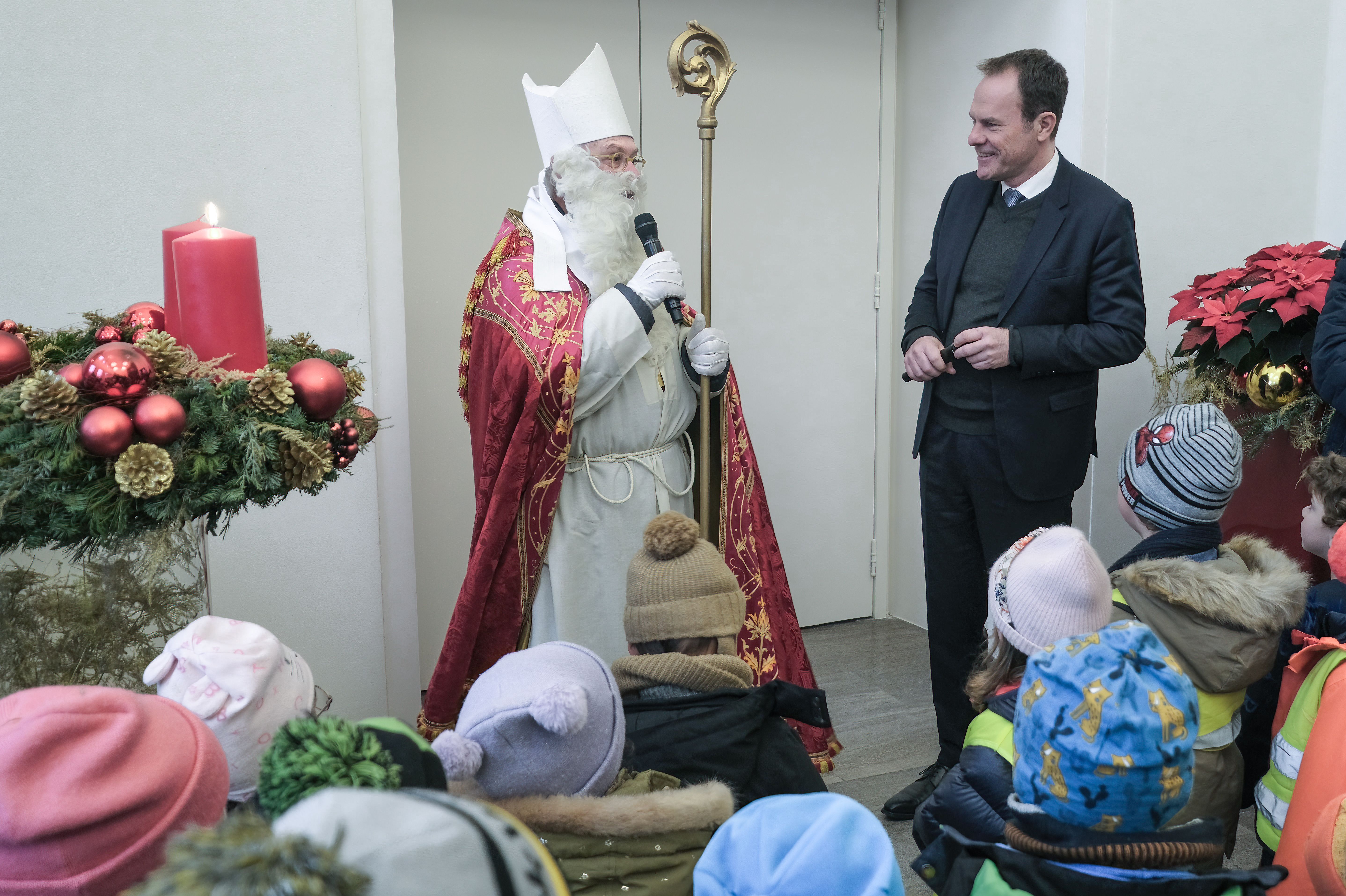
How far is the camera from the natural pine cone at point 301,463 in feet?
4.34

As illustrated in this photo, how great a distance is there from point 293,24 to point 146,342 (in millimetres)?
1671

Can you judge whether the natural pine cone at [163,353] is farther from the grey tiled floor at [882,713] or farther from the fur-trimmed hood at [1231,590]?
the grey tiled floor at [882,713]

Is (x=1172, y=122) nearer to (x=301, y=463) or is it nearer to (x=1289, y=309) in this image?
(x=1289, y=309)

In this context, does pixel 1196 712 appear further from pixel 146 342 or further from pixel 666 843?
pixel 146 342

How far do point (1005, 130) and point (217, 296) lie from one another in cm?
190

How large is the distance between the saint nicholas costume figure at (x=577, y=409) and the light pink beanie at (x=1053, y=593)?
37.4 inches

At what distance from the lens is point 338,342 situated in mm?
2783

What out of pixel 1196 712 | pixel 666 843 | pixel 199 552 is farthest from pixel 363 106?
pixel 1196 712

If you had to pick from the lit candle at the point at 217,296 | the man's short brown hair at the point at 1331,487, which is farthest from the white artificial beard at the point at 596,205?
the man's short brown hair at the point at 1331,487

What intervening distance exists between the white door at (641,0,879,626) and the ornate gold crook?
37.3 inches

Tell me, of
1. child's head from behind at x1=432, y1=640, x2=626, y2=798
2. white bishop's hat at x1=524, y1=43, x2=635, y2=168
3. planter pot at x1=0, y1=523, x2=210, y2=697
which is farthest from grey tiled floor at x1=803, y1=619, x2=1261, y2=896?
white bishop's hat at x1=524, y1=43, x2=635, y2=168

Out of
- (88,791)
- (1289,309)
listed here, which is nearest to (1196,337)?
(1289,309)

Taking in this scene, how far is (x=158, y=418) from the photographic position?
1225 millimetres

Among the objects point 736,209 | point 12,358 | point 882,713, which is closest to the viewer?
point 12,358
